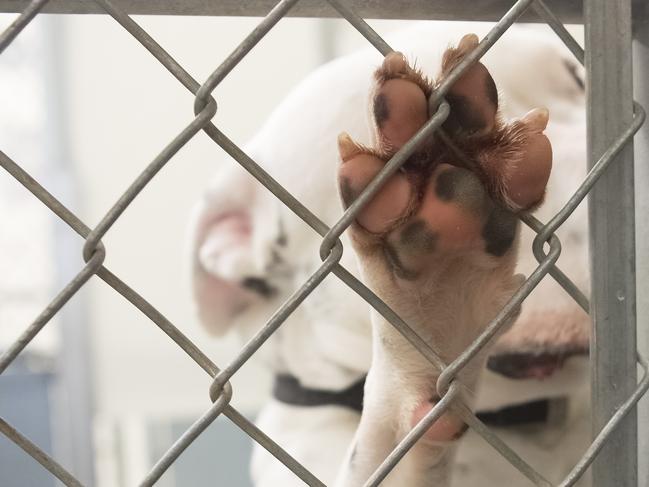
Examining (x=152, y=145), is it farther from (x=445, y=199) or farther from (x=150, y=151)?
(x=445, y=199)

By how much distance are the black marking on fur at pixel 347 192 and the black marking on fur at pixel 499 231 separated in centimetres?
12

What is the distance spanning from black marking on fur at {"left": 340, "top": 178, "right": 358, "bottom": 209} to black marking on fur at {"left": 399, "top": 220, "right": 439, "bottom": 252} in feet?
0.17

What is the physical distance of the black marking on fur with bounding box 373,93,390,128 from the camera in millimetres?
643

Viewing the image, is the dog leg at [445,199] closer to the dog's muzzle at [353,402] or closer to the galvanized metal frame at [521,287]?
the galvanized metal frame at [521,287]

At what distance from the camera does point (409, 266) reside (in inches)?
28.0

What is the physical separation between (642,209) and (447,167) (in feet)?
0.78

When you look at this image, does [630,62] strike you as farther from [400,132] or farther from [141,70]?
[141,70]

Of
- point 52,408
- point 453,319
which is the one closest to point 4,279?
point 52,408

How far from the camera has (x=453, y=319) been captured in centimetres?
78

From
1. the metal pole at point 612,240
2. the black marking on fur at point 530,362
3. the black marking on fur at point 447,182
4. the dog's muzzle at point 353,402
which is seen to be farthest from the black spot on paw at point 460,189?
the dog's muzzle at point 353,402

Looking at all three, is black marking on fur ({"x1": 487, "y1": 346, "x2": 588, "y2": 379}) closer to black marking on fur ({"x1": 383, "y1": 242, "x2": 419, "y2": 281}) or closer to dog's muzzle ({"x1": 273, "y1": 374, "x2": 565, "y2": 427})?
dog's muzzle ({"x1": 273, "y1": 374, "x2": 565, "y2": 427})

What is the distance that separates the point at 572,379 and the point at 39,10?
3.10ft

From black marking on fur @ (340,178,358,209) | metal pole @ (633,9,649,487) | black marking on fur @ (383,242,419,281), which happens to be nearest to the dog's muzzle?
metal pole @ (633,9,649,487)

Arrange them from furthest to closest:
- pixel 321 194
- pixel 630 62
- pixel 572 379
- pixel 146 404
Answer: pixel 146 404 < pixel 321 194 < pixel 572 379 < pixel 630 62
